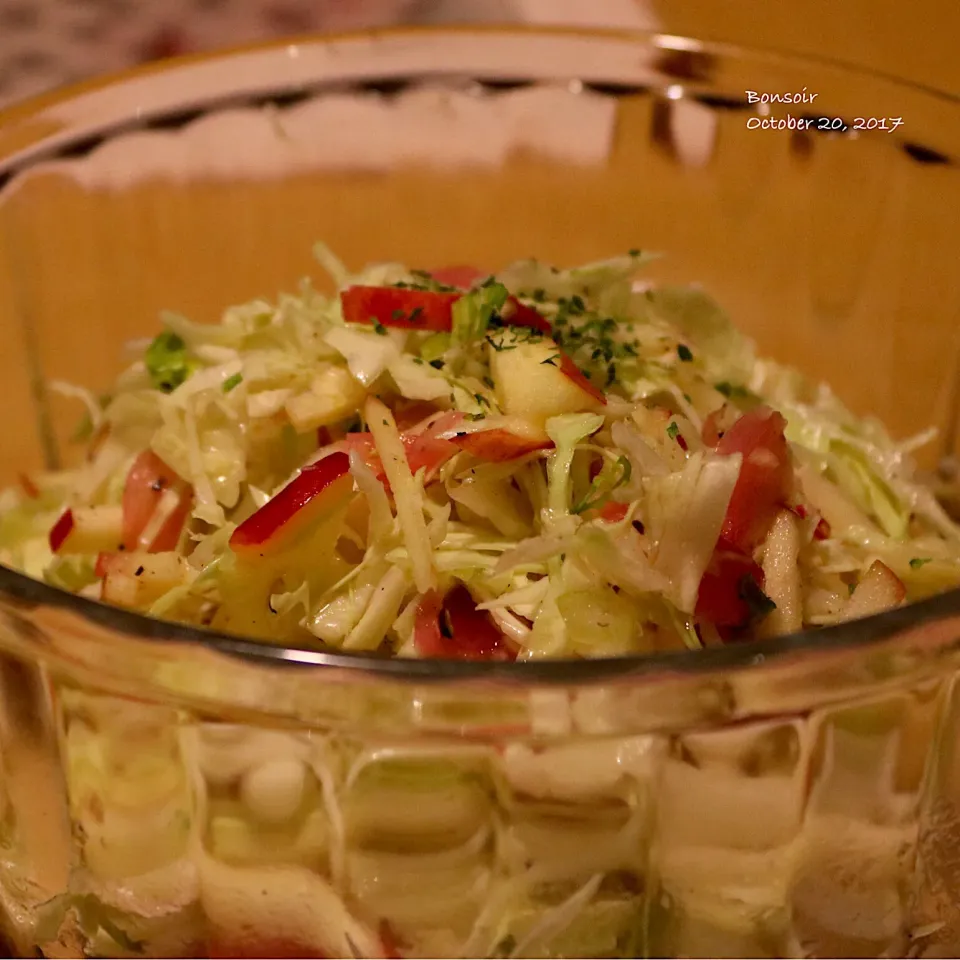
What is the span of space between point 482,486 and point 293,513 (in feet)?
0.38

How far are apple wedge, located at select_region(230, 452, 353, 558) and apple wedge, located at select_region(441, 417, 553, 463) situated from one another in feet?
0.24

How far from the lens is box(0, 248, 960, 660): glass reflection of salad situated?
0.63 meters

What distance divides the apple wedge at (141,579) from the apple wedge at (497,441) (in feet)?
0.62

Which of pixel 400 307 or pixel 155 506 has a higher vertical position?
pixel 400 307

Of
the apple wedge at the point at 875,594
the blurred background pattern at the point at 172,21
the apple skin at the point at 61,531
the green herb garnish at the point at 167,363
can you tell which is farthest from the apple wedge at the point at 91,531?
the blurred background pattern at the point at 172,21

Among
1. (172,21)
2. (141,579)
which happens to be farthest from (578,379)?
(172,21)

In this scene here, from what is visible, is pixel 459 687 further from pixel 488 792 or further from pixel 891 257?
pixel 891 257

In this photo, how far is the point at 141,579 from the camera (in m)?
0.71

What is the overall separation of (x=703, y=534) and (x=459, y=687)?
230 mm

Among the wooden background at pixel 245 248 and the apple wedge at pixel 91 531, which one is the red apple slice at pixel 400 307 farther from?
the wooden background at pixel 245 248

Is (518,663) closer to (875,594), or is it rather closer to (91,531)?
(875,594)

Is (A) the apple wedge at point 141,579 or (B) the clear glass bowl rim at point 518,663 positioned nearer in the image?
(B) the clear glass bowl rim at point 518,663

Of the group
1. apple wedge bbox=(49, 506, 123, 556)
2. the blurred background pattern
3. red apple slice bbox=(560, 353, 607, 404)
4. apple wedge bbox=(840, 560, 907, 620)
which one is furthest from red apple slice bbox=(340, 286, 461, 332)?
the blurred background pattern

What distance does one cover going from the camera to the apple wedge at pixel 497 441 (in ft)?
2.26
